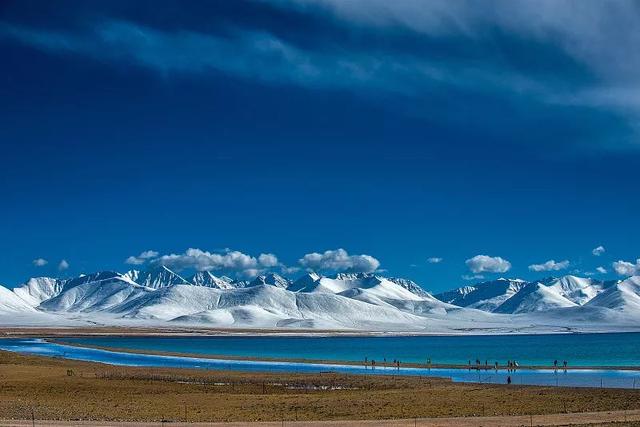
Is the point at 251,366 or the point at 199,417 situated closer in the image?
the point at 199,417

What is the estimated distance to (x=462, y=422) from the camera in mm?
53562

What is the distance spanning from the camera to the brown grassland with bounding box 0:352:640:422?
5894cm

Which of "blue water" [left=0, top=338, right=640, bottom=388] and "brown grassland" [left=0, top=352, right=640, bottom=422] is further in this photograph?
"blue water" [left=0, top=338, right=640, bottom=388]

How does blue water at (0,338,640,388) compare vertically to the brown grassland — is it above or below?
above

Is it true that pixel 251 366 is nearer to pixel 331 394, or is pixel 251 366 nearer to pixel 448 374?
pixel 448 374

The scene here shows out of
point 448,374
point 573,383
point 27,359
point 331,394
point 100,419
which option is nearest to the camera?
point 100,419

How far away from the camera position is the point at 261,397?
235ft

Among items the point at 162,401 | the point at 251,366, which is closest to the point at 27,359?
the point at 251,366

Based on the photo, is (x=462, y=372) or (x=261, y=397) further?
(x=462, y=372)

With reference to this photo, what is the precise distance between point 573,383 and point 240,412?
151ft

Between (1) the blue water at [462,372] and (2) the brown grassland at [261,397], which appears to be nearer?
(2) the brown grassland at [261,397]

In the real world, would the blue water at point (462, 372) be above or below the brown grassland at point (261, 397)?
above

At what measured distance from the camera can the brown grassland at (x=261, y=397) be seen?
58938mm

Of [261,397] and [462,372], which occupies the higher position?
[462,372]
